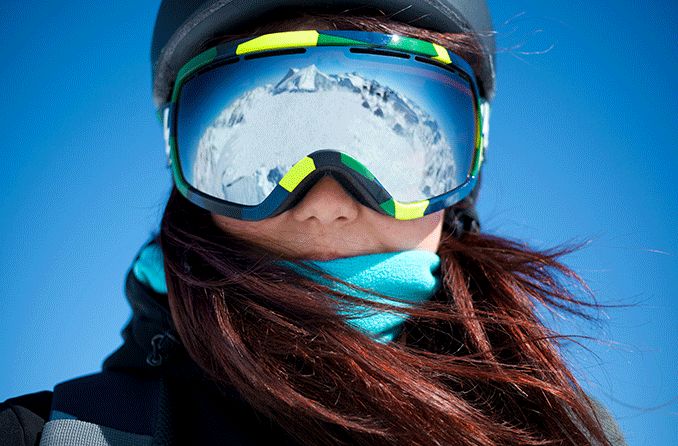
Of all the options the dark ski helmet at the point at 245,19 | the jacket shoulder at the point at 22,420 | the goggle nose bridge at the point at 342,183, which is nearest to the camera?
the jacket shoulder at the point at 22,420

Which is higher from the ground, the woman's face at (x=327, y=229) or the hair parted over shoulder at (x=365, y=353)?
the woman's face at (x=327, y=229)

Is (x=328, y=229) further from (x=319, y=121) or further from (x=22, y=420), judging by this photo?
(x=22, y=420)

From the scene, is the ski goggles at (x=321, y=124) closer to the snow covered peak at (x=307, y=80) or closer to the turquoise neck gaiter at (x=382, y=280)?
the snow covered peak at (x=307, y=80)

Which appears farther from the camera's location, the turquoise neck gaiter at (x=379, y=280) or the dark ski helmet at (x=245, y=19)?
the dark ski helmet at (x=245, y=19)

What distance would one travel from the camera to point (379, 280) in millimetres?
1267

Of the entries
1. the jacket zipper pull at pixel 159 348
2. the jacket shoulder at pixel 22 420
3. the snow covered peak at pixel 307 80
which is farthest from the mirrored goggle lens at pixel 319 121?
the jacket shoulder at pixel 22 420

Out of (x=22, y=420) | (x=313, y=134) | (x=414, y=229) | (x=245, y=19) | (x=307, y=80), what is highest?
(x=245, y=19)

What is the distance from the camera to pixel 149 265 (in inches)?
56.4

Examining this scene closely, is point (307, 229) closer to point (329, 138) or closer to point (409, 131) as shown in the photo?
point (329, 138)

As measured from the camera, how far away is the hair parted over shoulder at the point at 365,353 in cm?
114

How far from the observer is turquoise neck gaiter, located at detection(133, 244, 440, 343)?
124cm

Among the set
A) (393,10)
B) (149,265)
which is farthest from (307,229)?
(393,10)

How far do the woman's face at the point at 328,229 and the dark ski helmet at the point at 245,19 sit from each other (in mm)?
429

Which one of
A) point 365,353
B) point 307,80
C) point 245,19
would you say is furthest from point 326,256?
point 245,19
